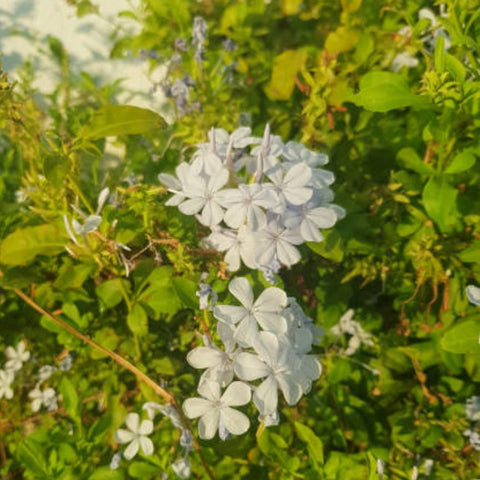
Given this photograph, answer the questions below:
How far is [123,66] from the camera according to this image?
93.2 inches

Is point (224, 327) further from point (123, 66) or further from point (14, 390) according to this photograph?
point (123, 66)

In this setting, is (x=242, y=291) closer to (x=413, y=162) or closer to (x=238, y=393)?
(x=238, y=393)

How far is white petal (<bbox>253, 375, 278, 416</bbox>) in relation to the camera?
0.92 meters

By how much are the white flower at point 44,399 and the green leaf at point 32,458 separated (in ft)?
0.70

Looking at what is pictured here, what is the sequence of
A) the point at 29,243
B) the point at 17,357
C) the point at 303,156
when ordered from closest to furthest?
the point at 303,156
the point at 29,243
the point at 17,357

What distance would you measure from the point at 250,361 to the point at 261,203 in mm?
314

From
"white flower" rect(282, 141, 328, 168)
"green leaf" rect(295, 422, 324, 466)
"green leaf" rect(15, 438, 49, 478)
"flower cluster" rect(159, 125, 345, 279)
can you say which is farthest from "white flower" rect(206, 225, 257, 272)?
"green leaf" rect(15, 438, 49, 478)

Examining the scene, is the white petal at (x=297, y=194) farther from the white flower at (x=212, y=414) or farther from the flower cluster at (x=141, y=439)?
the flower cluster at (x=141, y=439)

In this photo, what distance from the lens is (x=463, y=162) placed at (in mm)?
1132

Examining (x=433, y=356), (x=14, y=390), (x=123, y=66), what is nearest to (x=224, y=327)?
(x=433, y=356)

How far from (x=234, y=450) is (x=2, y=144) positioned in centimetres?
176

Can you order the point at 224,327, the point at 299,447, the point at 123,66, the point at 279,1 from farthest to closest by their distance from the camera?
the point at 123,66 < the point at 279,1 < the point at 299,447 < the point at 224,327

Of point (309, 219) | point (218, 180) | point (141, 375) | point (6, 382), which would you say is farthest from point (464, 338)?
point (6, 382)

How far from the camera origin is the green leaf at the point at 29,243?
48.6 inches
